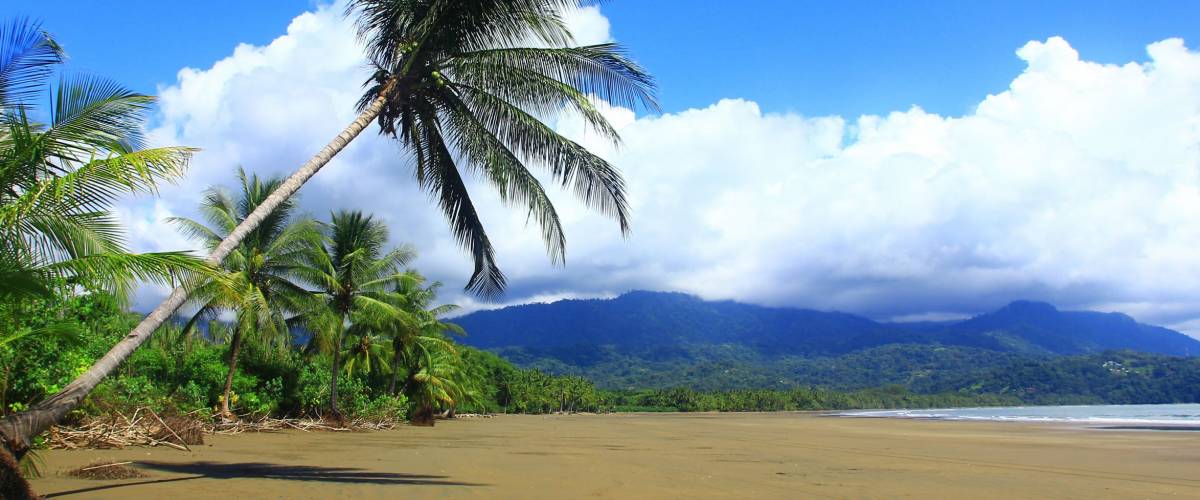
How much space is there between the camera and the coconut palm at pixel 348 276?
21.9 m

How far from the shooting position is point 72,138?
243 inches

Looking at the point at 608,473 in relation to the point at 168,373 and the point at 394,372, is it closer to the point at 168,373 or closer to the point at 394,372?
the point at 168,373

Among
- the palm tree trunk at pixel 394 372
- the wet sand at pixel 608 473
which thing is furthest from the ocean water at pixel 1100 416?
the palm tree trunk at pixel 394 372

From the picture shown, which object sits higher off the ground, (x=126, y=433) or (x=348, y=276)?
(x=348, y=276)

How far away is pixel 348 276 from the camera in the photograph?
2367 centimetres

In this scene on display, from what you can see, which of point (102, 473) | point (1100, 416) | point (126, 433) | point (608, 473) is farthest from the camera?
point (1100, 416)

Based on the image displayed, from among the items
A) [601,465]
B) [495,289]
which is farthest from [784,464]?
[495,289]

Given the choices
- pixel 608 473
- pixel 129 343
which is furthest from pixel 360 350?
pixel 129 343

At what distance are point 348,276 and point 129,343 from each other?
17.5 meters

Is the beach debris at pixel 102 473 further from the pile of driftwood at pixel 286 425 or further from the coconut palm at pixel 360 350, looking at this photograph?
the coconut palm at pixel 360 350

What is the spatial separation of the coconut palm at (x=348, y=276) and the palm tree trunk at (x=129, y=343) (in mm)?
13615

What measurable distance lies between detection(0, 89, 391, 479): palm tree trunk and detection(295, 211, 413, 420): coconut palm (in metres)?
13.6

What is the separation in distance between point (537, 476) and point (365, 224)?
17.1m

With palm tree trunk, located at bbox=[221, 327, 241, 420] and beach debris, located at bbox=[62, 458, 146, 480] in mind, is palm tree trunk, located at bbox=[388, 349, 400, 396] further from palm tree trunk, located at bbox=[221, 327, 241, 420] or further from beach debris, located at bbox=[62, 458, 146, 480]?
beach debris, located at bbox=[62, 458, 146, 480]
